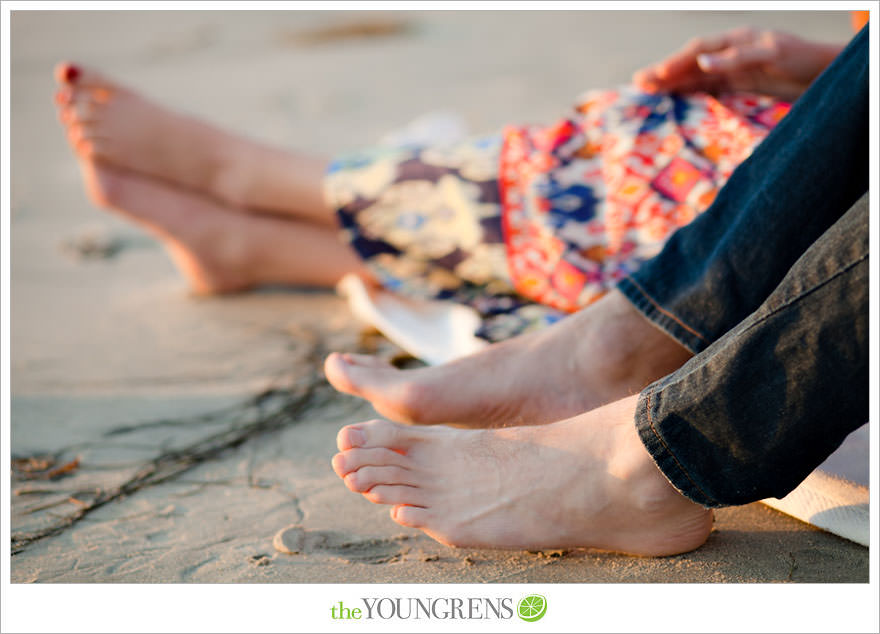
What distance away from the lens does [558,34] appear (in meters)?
4.59

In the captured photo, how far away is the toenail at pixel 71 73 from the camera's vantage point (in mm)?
1876

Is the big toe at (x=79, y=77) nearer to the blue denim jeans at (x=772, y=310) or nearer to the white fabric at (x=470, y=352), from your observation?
the white fabric at (x=470, y=352)

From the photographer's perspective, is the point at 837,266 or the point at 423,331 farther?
the point at 423,331

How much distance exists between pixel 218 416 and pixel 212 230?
0.65 m

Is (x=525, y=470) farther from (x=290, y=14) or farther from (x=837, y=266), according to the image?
(x=290, y=14)

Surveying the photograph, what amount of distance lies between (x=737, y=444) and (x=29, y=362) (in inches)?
55.6

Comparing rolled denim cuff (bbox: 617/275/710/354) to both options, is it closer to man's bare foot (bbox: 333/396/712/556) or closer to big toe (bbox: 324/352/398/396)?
man's bare foot (bbox: 333/396/712/556)

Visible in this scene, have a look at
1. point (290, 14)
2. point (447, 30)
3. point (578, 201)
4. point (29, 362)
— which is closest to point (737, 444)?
point (578, 201)

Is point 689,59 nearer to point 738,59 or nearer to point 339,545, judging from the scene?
point 738,59

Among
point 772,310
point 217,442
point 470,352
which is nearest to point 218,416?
point 217,442

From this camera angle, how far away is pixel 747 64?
1.44 m

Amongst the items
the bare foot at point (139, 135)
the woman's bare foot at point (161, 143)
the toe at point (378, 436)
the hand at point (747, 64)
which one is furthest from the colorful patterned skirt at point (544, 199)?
the toe at point (378, 436)

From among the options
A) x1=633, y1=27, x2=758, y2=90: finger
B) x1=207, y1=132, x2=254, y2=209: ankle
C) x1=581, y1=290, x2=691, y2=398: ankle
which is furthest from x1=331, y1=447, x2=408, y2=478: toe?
x1=207, y1=132, x2=254, y2=209: ankle

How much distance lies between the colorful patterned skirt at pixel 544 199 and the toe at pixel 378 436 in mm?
459
